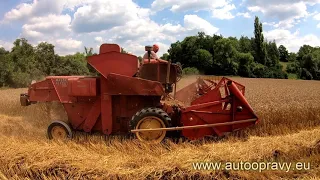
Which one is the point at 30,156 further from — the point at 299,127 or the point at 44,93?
the point at 299,127

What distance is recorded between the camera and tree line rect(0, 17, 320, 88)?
99.6 feet

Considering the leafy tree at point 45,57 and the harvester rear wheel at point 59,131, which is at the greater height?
the leafy tree at point 45,57

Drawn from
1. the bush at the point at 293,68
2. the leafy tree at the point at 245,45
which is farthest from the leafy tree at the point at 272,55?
the leafy tree at the point at 245,45

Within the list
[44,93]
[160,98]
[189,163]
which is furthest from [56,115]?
[189,163]

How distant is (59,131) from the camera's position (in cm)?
767

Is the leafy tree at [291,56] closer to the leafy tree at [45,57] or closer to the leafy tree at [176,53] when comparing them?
the leafy tree at [176,53]

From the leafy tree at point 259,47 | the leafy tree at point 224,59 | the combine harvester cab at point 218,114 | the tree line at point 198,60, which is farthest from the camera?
the leafy tree at point 259,47

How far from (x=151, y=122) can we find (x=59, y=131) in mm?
2350

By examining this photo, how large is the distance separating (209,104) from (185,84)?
88.5 inches

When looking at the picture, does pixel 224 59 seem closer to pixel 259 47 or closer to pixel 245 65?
pixel 245 65

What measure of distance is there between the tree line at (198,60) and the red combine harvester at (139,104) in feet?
42.3

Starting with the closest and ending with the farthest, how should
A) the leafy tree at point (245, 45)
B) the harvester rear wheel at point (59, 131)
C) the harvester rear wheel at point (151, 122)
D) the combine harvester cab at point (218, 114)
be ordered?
the harvester rear wheel at point (151, 122) < the combine harvester cab at point (218, 114) < the harvester rear wheel at point (59, 131) < the leafy tree at point (245, 45)

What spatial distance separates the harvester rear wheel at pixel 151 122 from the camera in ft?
22.6

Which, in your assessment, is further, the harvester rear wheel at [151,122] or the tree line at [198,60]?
the tree line at [198,60]
